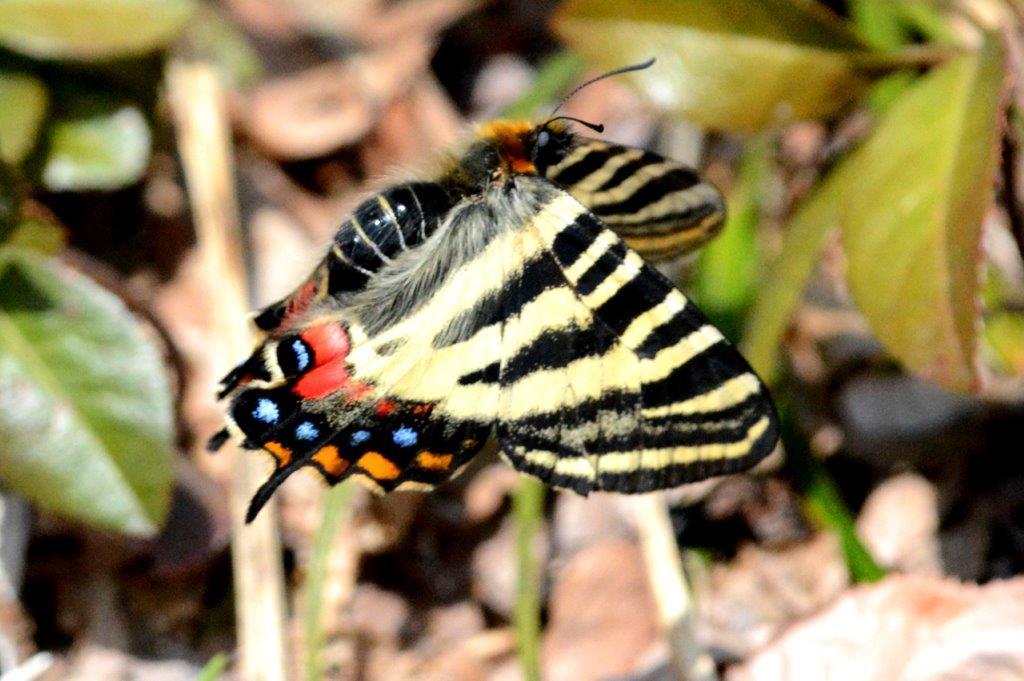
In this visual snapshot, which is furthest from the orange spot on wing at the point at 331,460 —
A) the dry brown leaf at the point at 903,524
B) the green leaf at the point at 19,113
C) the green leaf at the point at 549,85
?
the green leaf at the point at 549,85

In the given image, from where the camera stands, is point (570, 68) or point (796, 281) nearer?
point (796, 281)

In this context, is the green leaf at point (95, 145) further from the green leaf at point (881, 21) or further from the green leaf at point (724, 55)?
the green leaf at point (881, 21)

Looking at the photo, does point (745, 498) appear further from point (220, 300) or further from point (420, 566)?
point (220, 300)

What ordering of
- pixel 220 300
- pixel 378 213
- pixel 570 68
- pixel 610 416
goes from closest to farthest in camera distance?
1. pixel 610 416
2. pixel 378 213
3. pixel 220 300
4. pixel 570 68

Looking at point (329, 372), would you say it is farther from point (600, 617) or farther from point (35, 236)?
point (600, 617)

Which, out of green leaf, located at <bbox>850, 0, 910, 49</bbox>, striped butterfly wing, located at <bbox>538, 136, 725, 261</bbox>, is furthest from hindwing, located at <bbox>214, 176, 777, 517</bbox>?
green leaf, located at <bbox>850, 0, 910, 49</bbox>

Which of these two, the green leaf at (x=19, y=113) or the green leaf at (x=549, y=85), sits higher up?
the green leaf at (x=19, y=113)

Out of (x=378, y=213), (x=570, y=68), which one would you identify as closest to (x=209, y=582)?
(x=378, y=213)
